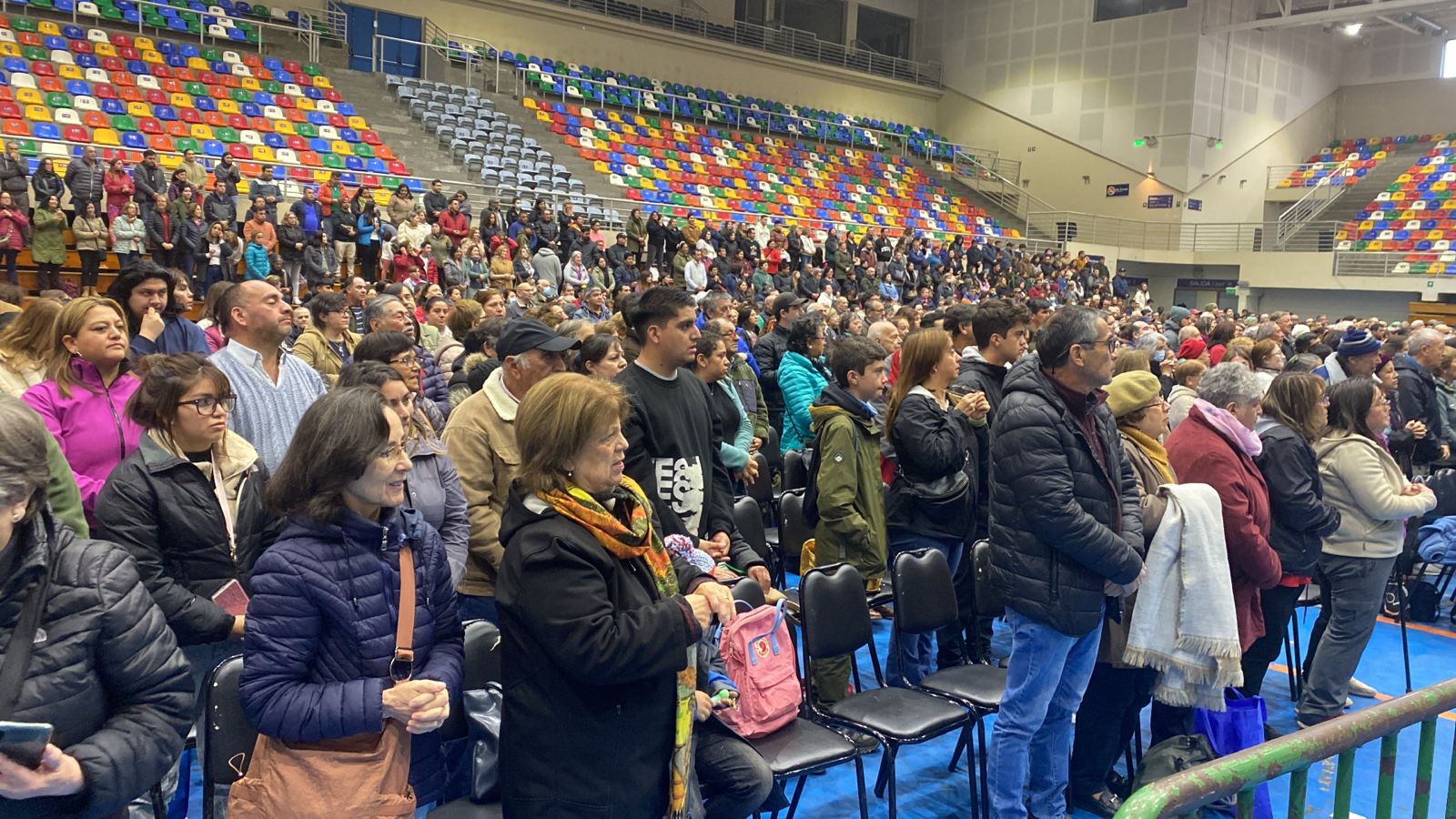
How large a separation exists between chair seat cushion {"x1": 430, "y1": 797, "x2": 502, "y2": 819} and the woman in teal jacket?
365 cm

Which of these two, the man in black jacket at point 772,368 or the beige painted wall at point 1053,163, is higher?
the beige painted wall at point 1053,163

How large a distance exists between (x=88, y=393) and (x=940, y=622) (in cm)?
312

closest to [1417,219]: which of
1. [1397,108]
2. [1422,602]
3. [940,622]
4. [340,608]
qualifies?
[1397,108]

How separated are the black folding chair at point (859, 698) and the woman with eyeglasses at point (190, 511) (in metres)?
1.75

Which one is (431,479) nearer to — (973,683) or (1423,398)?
(973,683)

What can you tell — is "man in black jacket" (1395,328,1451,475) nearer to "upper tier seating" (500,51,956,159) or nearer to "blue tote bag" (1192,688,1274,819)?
"blue tote bag" (1192,688,1274,819)

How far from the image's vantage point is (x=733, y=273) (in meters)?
16.1

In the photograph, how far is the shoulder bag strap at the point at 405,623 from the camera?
2.03 metres

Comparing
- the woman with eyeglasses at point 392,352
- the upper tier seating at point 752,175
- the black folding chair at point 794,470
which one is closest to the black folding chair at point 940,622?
the black folding chair at point 794,470

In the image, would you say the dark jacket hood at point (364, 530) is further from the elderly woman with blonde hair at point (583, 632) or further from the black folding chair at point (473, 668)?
the black folding chair at point (473, 668)

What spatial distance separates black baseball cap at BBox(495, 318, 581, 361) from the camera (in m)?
3.17

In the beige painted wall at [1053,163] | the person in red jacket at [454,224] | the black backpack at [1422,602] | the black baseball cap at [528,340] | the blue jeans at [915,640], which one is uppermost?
the beige painted wall at [1053,163]

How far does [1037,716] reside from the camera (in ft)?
9.69

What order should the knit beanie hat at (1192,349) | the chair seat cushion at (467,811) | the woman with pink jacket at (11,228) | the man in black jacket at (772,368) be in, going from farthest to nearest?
the woman with pink jacket at (11,228), the knit beanie hat at (1192,349), the man in black jacket at (772,368), the chair seat cushion at (467,811)
